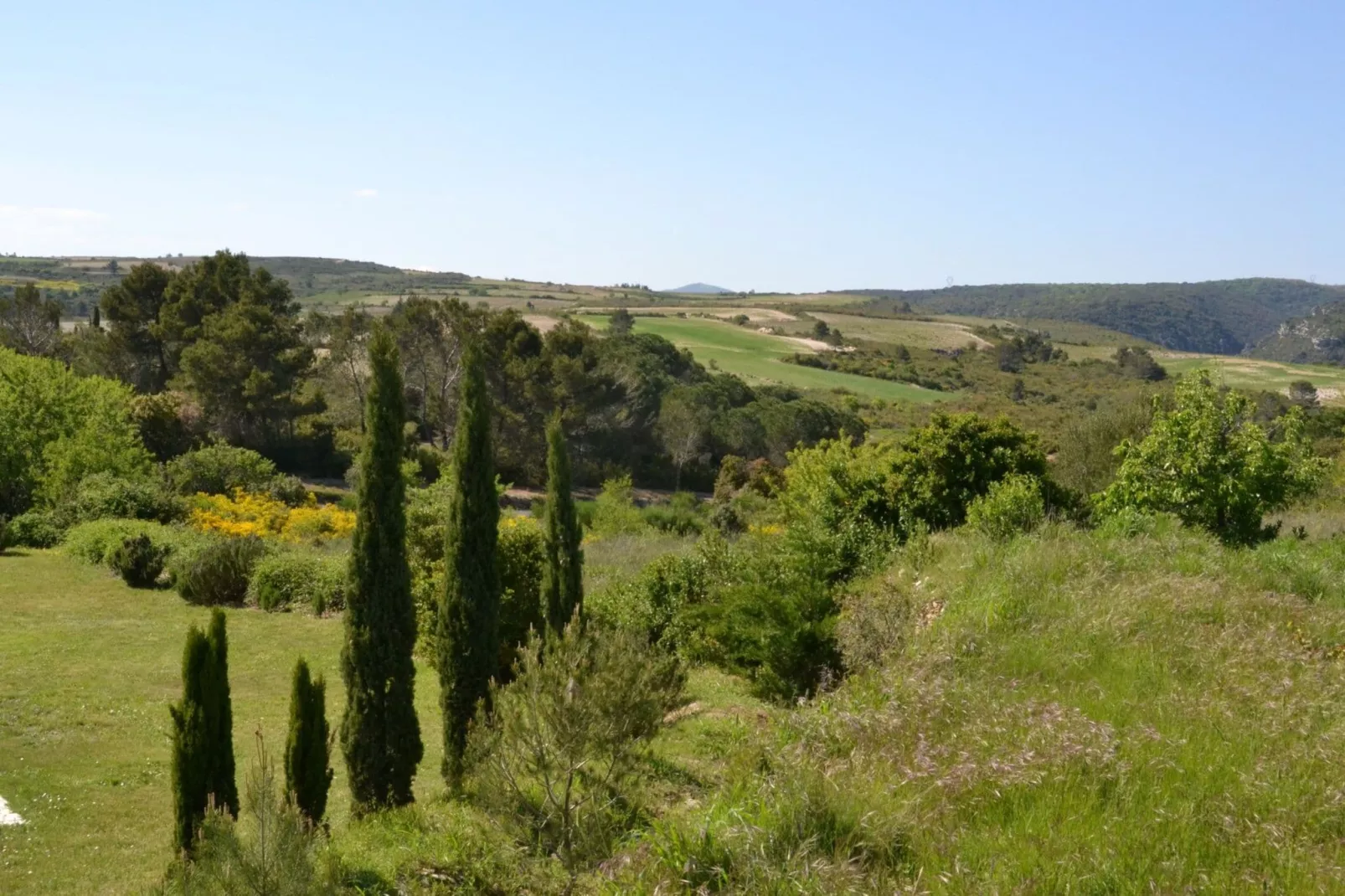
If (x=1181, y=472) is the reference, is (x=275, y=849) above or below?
below

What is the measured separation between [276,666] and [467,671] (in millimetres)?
9133

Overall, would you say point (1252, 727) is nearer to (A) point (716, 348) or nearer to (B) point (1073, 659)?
(B) point (1073, 659)

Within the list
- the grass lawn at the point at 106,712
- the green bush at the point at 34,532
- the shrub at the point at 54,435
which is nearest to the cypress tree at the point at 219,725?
the grass lawn at the point at 106,712

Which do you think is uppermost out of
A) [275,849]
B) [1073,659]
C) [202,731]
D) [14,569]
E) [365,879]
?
[1073,659]

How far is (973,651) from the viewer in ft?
29.3

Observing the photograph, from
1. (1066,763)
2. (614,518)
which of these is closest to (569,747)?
(1066,763)

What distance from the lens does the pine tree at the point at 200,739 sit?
893cm

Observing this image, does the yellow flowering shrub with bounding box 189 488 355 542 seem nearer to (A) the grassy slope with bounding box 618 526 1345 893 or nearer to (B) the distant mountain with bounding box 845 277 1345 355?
(A) the grassy slope with bounding box 618 526 1345 893

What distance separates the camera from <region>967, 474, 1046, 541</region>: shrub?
608 inches

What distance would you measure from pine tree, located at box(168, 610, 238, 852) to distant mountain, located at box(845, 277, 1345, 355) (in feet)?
466

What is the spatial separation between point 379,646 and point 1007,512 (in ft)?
34.0

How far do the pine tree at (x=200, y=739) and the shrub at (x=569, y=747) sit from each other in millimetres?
3081

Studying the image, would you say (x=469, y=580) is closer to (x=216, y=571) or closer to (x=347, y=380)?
(x=216, y=571)

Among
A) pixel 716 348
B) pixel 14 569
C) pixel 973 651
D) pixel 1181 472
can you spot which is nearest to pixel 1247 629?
pixel 973 651
